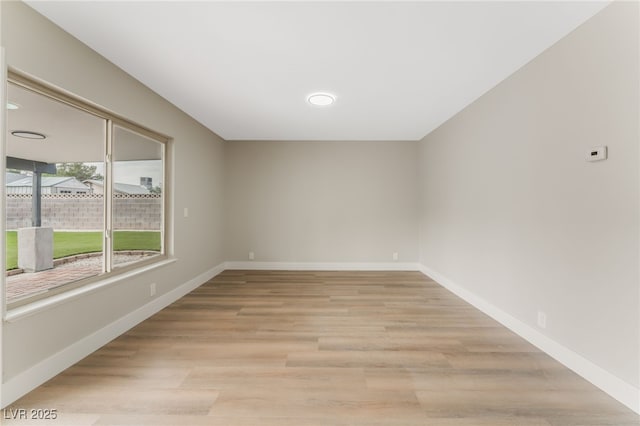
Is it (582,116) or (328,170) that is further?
(328,170)

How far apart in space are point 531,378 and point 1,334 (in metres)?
3.44

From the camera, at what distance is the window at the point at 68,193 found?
1.84 metres

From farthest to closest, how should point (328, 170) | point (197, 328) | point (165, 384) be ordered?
1. point (328, 170)
2. point (197, 328)
3. point (165, 384)

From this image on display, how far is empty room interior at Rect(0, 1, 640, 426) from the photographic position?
169cm

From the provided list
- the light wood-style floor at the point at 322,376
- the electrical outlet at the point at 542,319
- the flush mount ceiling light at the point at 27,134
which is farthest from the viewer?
the electrical outlet at the point at 542,319

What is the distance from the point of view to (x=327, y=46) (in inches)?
85.0

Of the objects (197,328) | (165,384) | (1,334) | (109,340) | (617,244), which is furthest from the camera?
(197,328)

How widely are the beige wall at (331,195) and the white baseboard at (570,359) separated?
7.24 feet

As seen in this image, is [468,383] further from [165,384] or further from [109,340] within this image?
[109,340]

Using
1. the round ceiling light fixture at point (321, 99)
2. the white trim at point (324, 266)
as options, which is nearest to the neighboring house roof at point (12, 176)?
the round ceiling light fixture at point (321, 99)

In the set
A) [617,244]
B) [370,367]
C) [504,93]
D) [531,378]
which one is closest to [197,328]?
[370,367]

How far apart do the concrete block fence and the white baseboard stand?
4071mm

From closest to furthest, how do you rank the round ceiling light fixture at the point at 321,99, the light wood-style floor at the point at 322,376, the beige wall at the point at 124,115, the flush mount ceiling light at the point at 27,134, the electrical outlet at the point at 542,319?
the light wood-style floor at the point at 322,376 → the beige wall at the point at 124,115 → the flush mount ceiling light at the point at 27,134 → the electrical outlet at the point at 542,319 → the round ceiling light fixture at the point at 321,99

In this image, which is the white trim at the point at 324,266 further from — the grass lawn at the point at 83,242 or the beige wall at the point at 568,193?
the grass lawn at the point at 83,242
